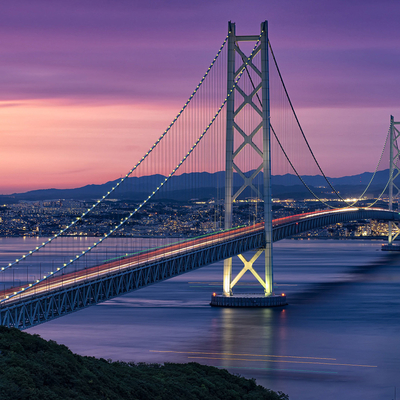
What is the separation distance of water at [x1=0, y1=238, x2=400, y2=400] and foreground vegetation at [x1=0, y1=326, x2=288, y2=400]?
5352 mm

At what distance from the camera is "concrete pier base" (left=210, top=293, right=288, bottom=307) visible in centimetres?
4744

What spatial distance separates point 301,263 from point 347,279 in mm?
27650

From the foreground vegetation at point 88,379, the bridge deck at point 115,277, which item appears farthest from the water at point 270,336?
the foreground vegetation at point 88,379

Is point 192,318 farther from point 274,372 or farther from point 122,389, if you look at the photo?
point 122,389

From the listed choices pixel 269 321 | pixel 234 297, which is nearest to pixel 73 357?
pixel 269 321

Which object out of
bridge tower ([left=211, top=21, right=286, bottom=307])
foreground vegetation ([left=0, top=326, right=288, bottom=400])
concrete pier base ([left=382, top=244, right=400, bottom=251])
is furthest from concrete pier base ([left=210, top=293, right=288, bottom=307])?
concrete pier base ([left=382, top=244, right=400, bottom=251])

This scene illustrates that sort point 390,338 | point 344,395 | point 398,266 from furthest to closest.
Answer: point 398,266, point 390,338, point 344,395

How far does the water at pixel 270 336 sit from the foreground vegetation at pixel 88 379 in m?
5.35

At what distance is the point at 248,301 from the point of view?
47375 millimetres

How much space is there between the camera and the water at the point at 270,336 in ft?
102

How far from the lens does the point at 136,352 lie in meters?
35.6

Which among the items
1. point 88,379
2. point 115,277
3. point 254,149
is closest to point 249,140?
point 254,149

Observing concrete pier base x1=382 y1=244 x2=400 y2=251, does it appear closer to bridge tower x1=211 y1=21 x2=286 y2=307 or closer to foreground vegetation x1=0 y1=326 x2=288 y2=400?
bridge tower x1=211 y1=21 x2=286 y2=307

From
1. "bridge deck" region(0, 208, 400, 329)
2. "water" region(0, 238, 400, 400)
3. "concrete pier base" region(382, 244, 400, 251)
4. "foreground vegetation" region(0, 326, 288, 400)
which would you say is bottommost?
"water" region(0, 238, 400, 400)
